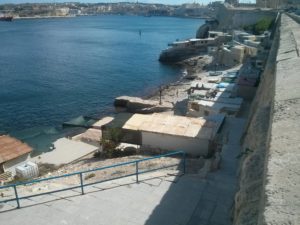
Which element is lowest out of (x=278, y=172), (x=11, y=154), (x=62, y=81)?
(x=62, y=81)

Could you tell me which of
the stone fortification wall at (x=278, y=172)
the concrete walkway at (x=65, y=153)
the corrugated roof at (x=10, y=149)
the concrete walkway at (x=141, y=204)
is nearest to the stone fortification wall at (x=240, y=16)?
the concrete walkway at (x=65, y=153)

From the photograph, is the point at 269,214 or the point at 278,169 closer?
the point at 269,214

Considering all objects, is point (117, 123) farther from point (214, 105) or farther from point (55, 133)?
point (55, 133)

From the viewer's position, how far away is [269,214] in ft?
7.57

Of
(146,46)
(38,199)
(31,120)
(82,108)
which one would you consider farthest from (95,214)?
(146,46)

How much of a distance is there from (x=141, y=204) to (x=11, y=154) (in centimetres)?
1012

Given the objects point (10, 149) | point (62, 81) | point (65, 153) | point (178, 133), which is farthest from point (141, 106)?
point (62, 81)

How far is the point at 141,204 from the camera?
7609 mm

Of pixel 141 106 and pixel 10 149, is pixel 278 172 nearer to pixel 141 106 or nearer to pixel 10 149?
pixel 10 149

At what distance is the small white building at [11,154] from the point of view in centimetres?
1494

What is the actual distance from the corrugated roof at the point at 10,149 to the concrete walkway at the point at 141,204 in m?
8.10

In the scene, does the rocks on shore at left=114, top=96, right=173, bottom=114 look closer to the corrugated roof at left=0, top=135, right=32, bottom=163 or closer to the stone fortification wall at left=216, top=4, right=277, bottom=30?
A: the corrugated roof at left=0, top=135, right=32, bottom=163

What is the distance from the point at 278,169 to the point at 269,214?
63 centimetres

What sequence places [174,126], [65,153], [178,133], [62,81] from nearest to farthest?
[178,133], [174,126], [65,153], [62,81]
